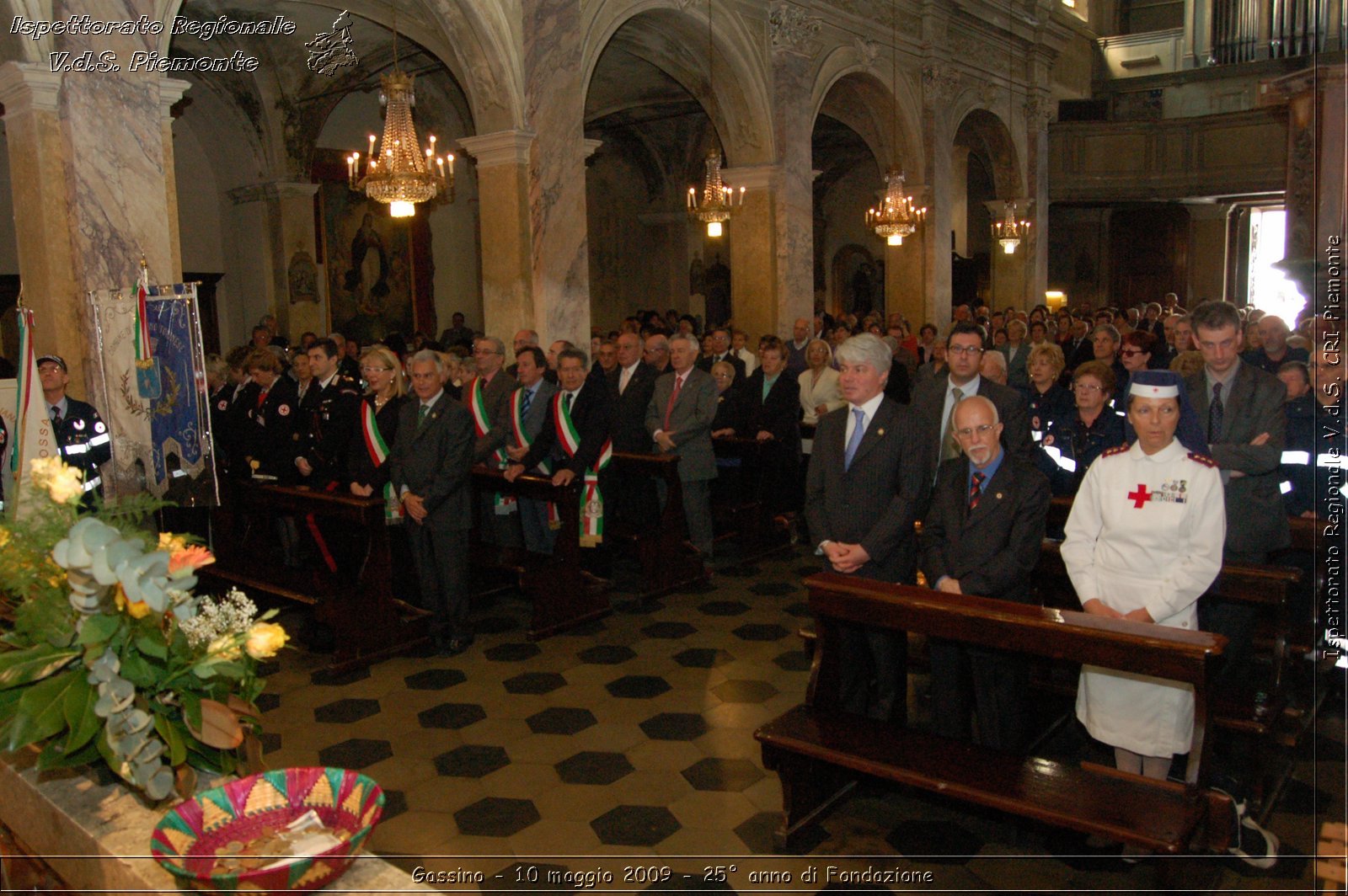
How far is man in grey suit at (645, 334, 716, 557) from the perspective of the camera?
6918 millimetres

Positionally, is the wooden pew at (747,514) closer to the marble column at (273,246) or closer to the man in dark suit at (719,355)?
the man in dark suit at (719,355)

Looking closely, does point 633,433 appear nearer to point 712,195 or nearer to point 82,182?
point 82,182

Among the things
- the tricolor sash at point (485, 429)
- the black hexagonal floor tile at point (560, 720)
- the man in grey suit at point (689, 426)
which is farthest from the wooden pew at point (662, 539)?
the black hexagonal floor tile at point (560, 720)

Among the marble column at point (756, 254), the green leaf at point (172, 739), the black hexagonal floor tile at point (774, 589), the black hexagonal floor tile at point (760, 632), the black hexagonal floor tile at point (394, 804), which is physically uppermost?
the marble column at point (756, 254)

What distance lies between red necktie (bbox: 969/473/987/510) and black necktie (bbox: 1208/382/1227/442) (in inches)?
57.4

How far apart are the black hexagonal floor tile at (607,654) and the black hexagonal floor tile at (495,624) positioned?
667 mm

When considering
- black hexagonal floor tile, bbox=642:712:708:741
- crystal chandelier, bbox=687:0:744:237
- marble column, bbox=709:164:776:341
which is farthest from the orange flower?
marble column, bbox=709:164:776:341

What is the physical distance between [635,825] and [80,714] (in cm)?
215

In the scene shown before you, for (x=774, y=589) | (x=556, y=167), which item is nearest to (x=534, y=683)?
(x=774, y=589)

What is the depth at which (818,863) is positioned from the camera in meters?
3.43

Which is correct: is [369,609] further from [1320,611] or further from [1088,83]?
[1088,83]

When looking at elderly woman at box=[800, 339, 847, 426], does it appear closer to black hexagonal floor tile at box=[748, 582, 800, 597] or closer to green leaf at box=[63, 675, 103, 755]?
black hexagonal floor tile at box=[748, 582, 800, 597]

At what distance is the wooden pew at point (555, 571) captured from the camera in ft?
19.0

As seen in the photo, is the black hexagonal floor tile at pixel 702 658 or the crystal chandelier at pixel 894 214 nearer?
the black hexagonal floor tile at pixel 702 658
